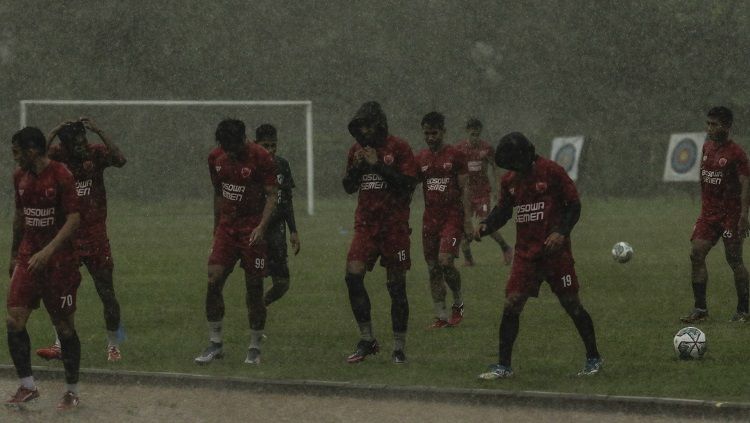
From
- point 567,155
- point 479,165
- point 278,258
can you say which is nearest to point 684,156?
point 567,155

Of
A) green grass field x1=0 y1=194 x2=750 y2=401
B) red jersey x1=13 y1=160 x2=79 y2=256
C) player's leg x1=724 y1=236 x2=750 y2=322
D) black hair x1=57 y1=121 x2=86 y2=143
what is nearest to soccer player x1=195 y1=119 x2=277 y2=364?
green grass field x1=0 y1=194 x2=750 y2=401

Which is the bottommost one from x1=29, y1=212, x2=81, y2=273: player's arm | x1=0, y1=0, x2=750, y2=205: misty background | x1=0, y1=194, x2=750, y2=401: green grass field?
x1=0, y1=194, x2=750, y2=401: green grass field

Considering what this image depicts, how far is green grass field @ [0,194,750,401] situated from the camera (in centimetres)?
1141

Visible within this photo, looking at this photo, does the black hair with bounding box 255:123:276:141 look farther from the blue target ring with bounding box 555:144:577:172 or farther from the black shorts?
the blue target ring with bounding box 555:144:577:172

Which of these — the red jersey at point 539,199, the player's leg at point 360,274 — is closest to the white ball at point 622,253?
the player's leg at point 360,274

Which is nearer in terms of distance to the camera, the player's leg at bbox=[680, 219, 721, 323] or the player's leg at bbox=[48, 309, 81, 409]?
the player's leg at bbox=[48, 309, 81, 409]

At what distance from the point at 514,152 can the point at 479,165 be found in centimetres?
1099

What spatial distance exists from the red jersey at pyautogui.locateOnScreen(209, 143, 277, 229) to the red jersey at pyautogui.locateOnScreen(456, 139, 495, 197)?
9007 mm

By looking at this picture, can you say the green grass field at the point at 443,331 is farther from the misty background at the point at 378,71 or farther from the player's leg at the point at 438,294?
the misty background at the point at 378,71

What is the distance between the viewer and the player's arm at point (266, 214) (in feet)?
39.3

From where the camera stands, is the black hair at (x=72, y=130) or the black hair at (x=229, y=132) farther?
the black hair at (x=72, y=130)

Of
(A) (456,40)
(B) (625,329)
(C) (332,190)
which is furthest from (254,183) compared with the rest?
(A) (456,40)

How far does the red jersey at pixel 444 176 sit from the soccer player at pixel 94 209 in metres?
3.79

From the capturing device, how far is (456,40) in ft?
232
